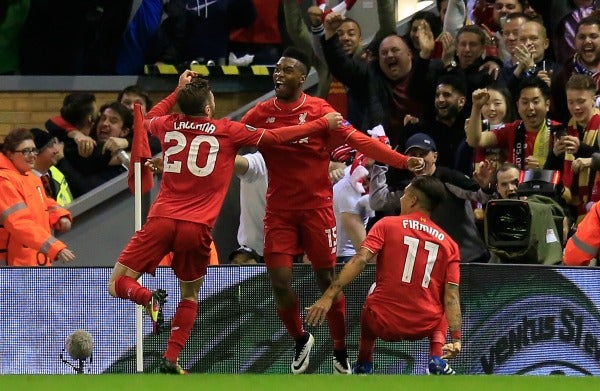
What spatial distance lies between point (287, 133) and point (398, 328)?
151 centimetres

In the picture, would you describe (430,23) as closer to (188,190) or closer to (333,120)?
(333,120)

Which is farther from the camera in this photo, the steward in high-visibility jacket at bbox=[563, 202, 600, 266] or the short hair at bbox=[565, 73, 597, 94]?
the short hair at bbox=[565, 73, 597, 94]

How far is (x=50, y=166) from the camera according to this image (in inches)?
587

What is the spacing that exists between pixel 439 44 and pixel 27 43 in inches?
187

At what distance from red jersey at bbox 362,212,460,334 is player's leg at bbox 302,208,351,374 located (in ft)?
1.87

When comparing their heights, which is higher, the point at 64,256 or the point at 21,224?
the point at 21,224

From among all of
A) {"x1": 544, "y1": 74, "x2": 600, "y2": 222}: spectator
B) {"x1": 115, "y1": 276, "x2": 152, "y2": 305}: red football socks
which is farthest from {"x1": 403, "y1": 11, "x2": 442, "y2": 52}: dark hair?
{"x1": 115, "y1": 276, "x2": 152, "y2": 305}: red football socks

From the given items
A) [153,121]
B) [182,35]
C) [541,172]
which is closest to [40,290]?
[153,121]

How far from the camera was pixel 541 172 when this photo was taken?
1274 centimetres

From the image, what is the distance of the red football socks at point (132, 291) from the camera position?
11320 mm

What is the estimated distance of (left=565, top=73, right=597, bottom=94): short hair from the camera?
1340cm

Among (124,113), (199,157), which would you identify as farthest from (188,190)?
(124,113)

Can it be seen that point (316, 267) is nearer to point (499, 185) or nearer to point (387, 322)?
point (387, 322)

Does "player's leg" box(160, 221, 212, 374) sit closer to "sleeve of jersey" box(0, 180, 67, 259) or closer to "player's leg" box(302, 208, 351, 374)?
"player's leg" box(302, 208, 351, 374)
